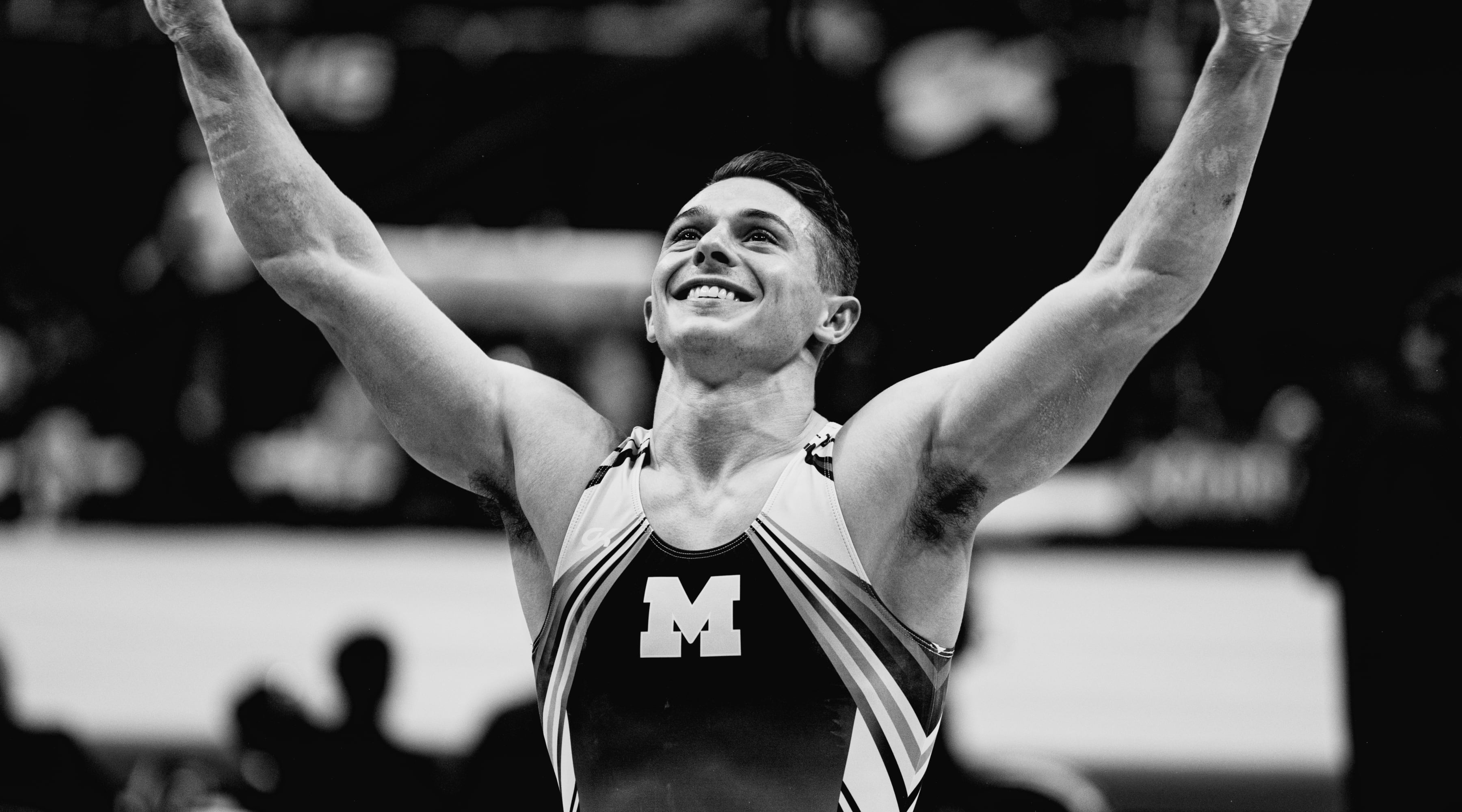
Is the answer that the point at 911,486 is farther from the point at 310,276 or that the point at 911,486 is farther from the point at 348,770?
the point at 348,770

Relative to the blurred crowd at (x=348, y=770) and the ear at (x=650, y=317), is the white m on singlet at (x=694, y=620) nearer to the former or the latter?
the ear at (x=650, y=317)

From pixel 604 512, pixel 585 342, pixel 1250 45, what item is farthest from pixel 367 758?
pixel 1250 45

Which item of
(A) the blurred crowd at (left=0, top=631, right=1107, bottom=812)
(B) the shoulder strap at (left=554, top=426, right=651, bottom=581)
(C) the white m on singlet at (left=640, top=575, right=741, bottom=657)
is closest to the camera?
(C) the white m on singlet at (left=640, top=575, right=741, bottom=657)

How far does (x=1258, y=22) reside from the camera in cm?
241

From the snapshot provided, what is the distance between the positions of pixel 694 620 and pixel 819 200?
1038mm

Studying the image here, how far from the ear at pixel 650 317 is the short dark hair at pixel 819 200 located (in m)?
0.30

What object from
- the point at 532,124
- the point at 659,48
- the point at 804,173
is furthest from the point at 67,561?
the point at 804,173

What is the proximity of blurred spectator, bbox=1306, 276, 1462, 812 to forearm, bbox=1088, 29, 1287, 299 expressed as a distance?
2.61 metres

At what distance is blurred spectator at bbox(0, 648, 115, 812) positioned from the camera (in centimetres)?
582

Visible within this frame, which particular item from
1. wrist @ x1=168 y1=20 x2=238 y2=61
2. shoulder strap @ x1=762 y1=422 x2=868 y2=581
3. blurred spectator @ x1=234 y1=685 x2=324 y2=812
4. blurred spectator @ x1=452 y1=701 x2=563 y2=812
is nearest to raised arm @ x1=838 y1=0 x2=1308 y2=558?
shoulder strap @ x1=762 y1=422 x2=868 y2=581

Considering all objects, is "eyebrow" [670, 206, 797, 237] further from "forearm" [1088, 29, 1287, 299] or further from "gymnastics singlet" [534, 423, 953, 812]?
"forearm" [1088, 29, 1287, 299]

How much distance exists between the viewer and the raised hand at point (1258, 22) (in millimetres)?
2408

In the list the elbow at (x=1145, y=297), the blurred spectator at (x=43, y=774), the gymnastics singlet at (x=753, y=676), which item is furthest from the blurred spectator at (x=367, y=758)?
the elbow at (x=1145, y=297)

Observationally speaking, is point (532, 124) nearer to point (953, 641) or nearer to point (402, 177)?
point (402, 177)
